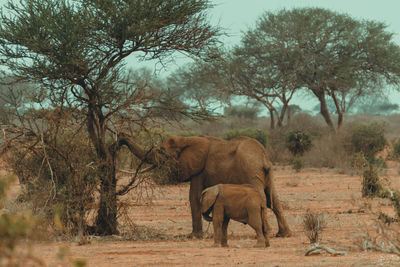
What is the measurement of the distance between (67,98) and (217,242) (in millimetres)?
3372

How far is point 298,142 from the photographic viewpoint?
1067 inches

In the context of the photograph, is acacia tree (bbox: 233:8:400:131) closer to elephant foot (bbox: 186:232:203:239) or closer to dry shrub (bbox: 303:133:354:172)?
dry shrub (bbox: 303:133:354:172)

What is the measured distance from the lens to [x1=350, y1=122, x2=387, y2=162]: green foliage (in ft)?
85.3

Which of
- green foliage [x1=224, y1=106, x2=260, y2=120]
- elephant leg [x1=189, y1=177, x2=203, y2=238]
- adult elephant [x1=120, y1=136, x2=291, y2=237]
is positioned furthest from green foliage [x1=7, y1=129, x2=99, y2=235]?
green foliage [x1=224, y1=106, x2=260, y2=120]

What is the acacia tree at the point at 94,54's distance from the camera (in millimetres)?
9469

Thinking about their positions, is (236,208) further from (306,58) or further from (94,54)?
(306,58)

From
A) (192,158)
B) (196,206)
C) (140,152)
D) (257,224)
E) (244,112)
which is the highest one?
(244,112)

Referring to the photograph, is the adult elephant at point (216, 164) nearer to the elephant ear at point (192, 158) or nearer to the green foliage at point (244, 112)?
the elephant ear at point (192, 158)

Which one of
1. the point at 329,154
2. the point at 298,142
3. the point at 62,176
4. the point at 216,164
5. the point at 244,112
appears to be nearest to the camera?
the point at 62,176

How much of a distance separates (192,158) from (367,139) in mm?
17673

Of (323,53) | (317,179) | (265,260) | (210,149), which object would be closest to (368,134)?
(317,179)

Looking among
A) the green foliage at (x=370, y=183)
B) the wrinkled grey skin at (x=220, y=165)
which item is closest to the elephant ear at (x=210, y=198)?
the wrinkled grey skin at (x=220, y=165)

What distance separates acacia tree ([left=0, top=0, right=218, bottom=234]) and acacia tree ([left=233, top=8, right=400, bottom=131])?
934 inches

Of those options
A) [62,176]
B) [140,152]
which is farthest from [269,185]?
[62,176]
